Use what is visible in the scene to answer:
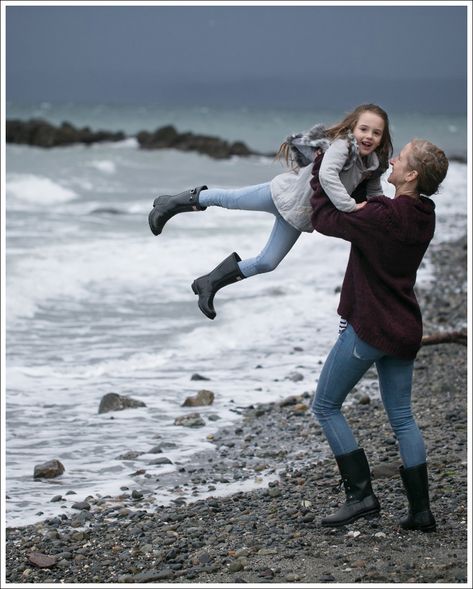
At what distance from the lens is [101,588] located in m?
4.86

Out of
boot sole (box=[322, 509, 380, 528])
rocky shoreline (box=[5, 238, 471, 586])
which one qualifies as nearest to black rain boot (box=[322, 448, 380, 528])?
boot sole (box=[322, 509, 380, 528])

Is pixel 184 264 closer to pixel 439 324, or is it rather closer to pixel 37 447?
pixel 439 324

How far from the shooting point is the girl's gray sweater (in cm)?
484

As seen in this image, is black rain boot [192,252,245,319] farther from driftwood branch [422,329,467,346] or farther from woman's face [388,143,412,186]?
driftwood branch [422,329,467,346]

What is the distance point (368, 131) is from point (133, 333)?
750 centimetres

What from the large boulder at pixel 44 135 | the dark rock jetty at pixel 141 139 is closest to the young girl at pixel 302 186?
the dark rock jetty at pixel 141 139

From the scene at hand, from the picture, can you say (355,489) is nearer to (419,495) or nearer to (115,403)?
(419,495)

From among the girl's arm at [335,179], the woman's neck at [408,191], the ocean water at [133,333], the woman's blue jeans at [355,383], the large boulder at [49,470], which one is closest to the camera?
the girl's arm at [335,179]

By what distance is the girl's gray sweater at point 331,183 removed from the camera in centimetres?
484

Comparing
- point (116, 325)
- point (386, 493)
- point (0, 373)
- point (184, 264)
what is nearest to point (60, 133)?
point (184, 264)

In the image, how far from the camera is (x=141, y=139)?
56875 mm

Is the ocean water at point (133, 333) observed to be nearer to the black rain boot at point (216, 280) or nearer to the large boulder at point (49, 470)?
the large boulder at point (49, 470)

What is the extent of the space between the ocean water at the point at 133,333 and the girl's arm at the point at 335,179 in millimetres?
452

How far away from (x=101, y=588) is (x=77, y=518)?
5.46 ft
